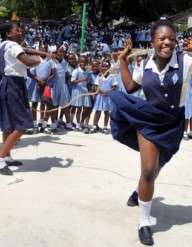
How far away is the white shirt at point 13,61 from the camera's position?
459cm

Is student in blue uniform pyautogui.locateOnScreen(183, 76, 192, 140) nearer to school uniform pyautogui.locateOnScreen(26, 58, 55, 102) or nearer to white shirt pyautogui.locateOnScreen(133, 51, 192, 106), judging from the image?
school uniform pyautogui.locateOnScreen(26, 58, 55, 102)

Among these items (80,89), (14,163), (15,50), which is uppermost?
(15,50)

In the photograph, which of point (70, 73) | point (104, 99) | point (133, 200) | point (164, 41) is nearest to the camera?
point (164, 41)

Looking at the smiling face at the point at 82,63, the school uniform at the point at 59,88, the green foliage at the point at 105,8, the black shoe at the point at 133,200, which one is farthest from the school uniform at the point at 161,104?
the green foliage at the point at 105,8

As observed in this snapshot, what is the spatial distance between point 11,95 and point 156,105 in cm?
196

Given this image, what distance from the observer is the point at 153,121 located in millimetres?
3354

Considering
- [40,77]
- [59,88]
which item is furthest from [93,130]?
[40,77]

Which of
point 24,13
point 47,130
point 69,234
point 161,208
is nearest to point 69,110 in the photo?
point 47,130

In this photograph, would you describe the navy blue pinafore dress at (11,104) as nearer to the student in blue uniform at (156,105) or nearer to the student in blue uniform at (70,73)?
the student in blue uniform at (156,105)

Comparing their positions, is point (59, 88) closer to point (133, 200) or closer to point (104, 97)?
point (104, 97)

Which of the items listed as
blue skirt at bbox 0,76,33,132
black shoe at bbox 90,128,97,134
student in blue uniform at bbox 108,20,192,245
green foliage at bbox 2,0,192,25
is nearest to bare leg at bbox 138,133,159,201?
student in blue uniform at bbox 108,20,192,245

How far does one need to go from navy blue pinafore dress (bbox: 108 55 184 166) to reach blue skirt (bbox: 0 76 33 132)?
62.9 inches

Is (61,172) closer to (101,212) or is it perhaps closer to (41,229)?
(101,212)

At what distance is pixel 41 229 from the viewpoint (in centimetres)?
346
